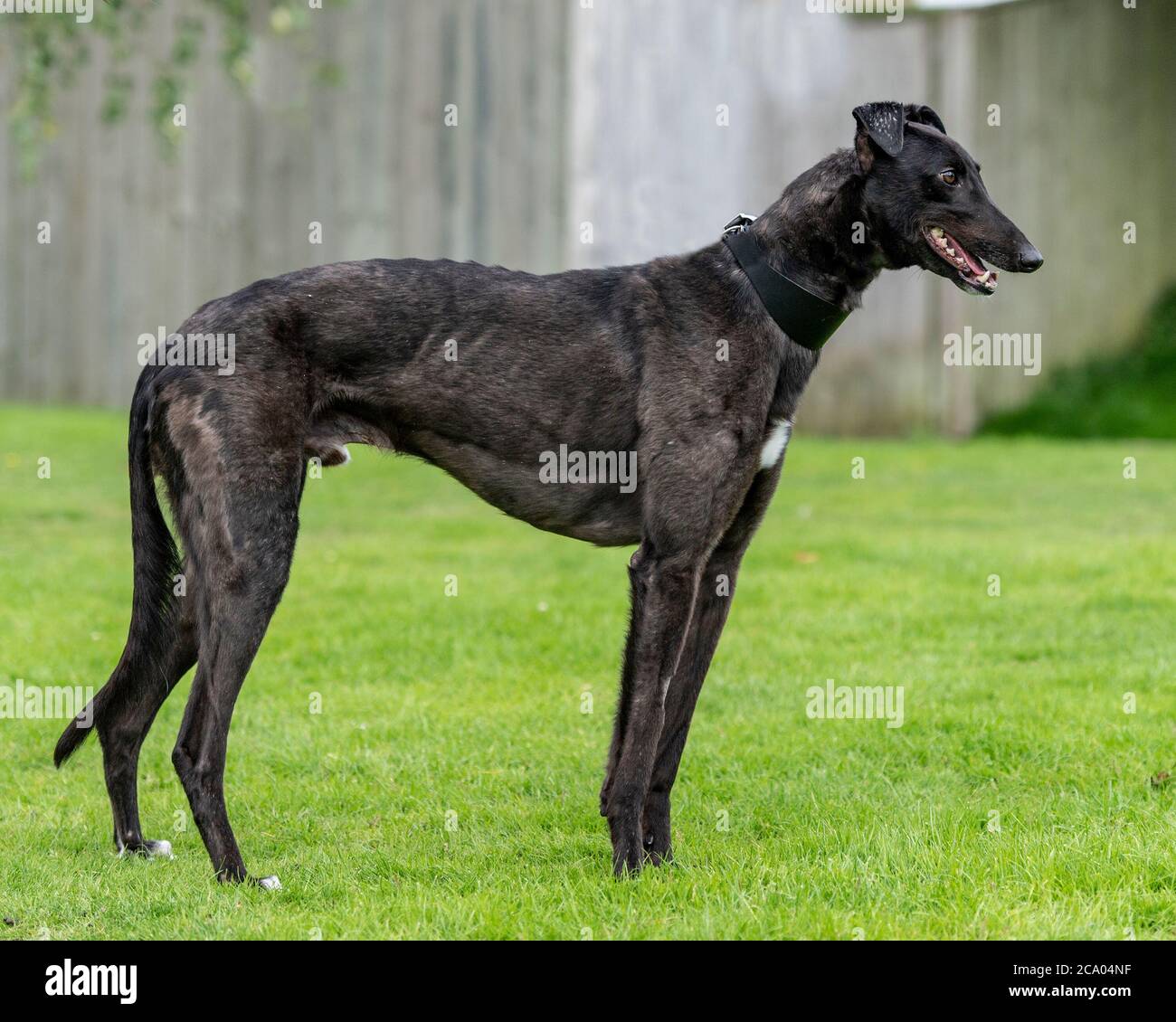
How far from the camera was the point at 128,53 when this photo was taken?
10.9 meters

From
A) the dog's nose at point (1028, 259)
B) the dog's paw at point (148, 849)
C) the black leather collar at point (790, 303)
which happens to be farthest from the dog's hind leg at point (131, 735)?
the dog's nose at point (1028, 259)

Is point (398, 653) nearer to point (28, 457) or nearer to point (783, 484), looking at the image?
point (783, 484)

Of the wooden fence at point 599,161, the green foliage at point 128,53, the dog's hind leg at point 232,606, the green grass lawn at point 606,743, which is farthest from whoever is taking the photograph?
the wooden fence at point 599,161

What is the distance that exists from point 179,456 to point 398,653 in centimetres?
244

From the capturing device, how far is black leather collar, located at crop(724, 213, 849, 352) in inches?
154

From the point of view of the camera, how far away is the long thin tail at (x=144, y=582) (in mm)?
4020

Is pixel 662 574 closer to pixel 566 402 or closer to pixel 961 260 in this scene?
pixel 566 402

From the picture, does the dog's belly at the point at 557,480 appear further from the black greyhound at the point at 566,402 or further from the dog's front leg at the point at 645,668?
the dog's front leg at the point at 645,668

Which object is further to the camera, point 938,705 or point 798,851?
point 938,705

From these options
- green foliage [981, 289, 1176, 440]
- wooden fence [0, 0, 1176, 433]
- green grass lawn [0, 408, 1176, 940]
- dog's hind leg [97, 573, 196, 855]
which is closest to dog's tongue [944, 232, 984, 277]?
green grass lawn [0, 408, 1176, 940]

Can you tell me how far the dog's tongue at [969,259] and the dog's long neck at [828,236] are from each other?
0.20 metres

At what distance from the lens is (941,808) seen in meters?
4.29
